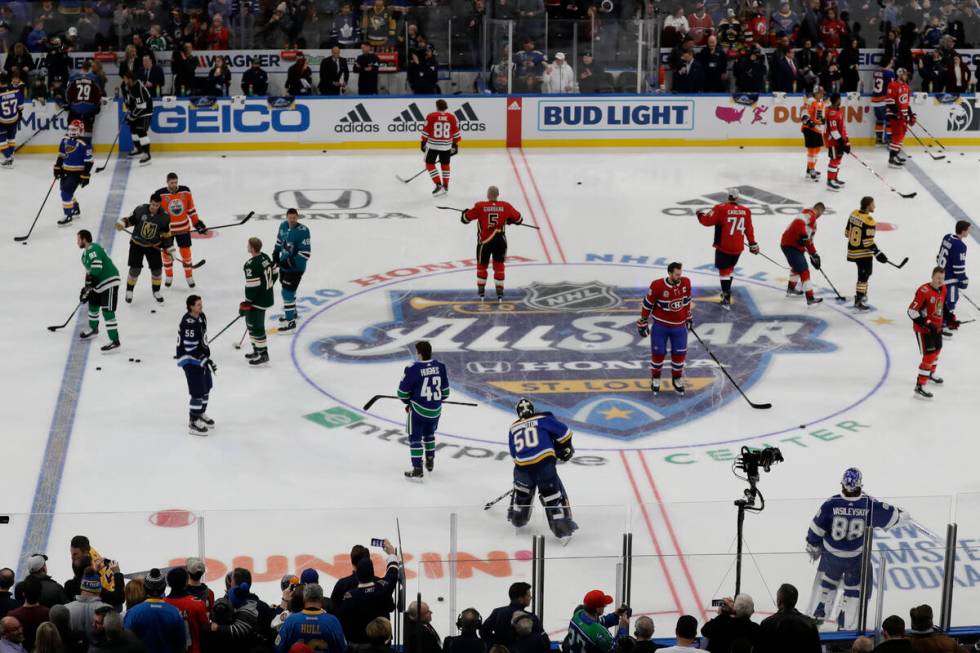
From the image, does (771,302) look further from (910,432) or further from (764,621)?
(764,621)

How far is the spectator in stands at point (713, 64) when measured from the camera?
77.6 feet

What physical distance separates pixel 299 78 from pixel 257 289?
376 inches

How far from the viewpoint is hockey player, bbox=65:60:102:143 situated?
21.7 m

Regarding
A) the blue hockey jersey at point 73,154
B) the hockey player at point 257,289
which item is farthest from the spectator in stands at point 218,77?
the hockey player at point 257,289

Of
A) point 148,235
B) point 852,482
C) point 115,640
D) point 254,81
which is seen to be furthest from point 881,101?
point 115,640

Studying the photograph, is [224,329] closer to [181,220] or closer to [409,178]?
[181,220]

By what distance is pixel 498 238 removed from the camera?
16438 millimetres

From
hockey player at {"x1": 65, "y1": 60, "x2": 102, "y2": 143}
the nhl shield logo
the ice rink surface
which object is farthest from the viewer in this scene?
hockey player at {"x1": 65, "y1": 60, "x2": 102, "y2": 143}

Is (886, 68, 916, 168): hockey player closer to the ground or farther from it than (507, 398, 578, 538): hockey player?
farther from it

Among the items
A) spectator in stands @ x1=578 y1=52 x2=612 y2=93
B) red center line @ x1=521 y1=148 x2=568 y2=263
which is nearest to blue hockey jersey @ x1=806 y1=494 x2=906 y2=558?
red center line @ x1=521 y1=148 x2=568 y2=263

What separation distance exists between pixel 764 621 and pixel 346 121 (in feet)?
53.3

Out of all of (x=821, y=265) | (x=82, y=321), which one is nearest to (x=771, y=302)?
(x=821, y=265)

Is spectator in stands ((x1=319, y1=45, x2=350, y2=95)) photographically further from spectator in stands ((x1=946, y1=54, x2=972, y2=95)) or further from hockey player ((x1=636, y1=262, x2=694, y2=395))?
hockey player ((x1=636, y1=262, x2=694, y2=395))

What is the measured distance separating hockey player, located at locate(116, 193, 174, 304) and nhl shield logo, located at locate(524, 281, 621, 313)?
399cm
